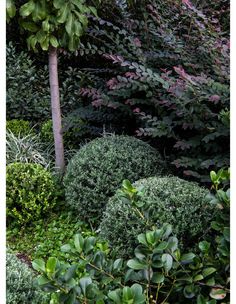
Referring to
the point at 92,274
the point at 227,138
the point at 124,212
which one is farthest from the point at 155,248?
the point at 227,138

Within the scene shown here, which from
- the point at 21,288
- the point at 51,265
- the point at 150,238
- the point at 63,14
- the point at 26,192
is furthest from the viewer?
the point at 26,192

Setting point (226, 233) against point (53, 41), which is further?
point (53, 41)

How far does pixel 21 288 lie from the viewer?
1.96 m

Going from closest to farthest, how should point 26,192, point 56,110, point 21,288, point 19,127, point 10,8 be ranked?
point 21,288
point 10,8
point 26,192
point 56,110
point 19,127

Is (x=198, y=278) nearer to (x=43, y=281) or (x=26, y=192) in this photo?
(x=43, y=281)

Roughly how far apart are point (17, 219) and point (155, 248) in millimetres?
2234

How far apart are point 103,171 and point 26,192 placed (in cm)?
67

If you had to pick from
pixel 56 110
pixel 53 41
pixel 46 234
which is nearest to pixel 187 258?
pixel 46 234

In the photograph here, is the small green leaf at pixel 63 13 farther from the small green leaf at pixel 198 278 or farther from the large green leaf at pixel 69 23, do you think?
the small green leaf at pixel 198 278

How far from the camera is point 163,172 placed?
346 centimetres

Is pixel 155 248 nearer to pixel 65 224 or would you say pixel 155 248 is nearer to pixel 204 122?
pixel 204 122

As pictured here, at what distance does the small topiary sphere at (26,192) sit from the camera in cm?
352

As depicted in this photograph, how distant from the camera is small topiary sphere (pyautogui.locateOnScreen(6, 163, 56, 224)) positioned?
11.5 feet

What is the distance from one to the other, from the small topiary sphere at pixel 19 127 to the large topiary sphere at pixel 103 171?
142 cm
